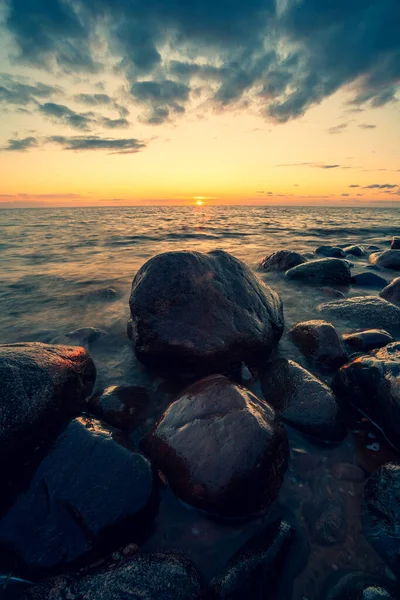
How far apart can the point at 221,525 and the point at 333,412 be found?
157 cm

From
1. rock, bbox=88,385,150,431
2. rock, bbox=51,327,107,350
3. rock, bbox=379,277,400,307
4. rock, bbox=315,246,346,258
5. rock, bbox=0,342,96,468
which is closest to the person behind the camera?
rock, bbox=0,342,96,468

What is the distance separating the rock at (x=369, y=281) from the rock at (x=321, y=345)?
458cm

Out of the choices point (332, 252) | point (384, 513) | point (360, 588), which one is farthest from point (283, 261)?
point (360, 588)

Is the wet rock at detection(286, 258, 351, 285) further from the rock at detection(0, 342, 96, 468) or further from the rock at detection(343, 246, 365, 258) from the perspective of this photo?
the rock at detection(0, 342, 96, 468)

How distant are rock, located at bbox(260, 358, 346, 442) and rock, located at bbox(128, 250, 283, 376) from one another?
0.64m

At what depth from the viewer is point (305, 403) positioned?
10.5 feet

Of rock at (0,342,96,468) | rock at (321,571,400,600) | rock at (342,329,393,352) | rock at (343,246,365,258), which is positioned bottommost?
rock at (343,246,365,258)

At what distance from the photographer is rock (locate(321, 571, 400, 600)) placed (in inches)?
68.0

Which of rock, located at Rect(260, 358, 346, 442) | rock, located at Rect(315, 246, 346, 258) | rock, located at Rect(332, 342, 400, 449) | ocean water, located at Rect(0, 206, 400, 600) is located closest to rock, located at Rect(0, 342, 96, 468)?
ocean water, located at Rect(0, 206, 400, 600)

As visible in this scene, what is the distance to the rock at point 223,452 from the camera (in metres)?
2.28

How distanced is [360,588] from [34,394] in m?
2.76

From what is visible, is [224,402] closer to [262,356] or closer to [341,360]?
[262,356]

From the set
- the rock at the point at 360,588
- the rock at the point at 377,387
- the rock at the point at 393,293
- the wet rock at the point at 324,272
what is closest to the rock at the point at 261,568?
the rock at the point at 360,588

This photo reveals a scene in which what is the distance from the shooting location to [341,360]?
4.20 m
